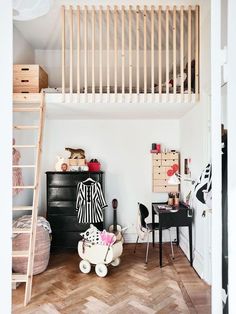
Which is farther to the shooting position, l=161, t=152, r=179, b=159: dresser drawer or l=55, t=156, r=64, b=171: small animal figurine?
l=161, t=152, r=179, b=159: dresser drawer

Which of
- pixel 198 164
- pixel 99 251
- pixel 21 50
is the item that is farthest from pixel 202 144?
pixel 21 50

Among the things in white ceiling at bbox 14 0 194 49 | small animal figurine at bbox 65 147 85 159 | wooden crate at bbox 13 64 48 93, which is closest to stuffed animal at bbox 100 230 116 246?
small animal figurine at bbox 65 147 85 159

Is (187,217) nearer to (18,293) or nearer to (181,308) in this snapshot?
(181,308)

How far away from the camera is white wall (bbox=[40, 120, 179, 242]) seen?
5031mm

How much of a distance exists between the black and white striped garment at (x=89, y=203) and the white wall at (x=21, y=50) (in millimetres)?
2125

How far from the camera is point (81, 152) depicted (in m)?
4.75

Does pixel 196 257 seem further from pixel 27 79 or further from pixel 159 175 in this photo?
pixel 27 79

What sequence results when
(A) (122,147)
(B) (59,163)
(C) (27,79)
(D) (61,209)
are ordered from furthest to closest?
(A) (122,147) → (B) (59,163) → (D) (61,209) → (C) (27,79)

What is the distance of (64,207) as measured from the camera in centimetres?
450

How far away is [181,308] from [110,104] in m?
2.47

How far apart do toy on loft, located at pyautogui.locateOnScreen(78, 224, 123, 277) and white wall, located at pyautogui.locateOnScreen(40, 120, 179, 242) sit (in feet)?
4.71

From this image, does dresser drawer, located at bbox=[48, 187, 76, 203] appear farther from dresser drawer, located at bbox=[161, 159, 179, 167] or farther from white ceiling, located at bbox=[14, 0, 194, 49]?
white ceiling, located at bbox=[14, 0, 194, 49]

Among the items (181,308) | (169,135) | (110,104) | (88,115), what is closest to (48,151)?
(88,115)

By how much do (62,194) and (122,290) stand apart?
1905mm
